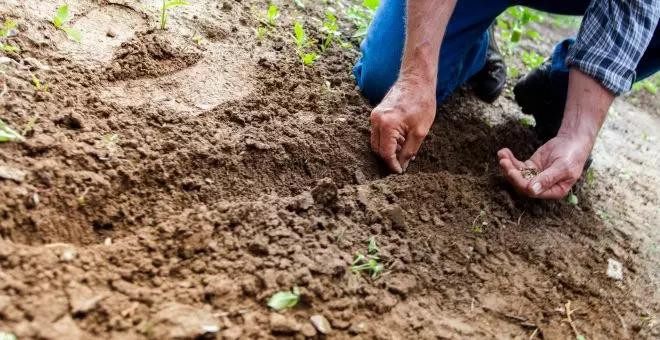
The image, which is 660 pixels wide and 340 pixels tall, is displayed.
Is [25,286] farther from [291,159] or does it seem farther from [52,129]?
[291,159]

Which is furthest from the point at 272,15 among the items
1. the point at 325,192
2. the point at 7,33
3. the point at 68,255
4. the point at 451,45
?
the point at 68,255

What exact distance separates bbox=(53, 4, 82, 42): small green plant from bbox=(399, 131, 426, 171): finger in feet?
3.70

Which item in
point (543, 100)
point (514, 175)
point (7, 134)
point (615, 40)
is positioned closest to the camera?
point (7, 134)

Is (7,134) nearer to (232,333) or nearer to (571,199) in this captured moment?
(232,333)

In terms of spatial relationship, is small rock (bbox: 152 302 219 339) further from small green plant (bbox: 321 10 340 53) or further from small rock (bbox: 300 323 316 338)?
small green plant (bbox: 321 10 340 53)

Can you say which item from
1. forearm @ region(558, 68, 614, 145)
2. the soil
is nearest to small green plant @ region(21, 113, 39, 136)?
the soil

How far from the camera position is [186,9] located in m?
2.28

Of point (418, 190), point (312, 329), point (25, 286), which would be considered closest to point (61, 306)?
point (25, 286)

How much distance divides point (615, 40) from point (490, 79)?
655 mm

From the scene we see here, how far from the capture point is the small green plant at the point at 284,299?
1238mm

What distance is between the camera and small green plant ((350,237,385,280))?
1396 millimetres

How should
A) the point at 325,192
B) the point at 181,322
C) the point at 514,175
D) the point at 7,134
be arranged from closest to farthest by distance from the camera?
the point at 181,322 → the point at 7,134 → the point at 325,192 → the point at 514,175

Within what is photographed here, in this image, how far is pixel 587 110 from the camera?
200 centimetres

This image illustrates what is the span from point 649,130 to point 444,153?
2048 mm
